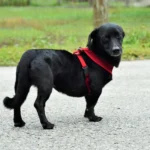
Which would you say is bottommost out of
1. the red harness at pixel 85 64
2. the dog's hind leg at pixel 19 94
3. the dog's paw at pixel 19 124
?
the dog's paw at pixel 19 124

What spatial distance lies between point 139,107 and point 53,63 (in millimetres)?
1513

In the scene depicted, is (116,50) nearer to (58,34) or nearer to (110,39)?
(110,39)

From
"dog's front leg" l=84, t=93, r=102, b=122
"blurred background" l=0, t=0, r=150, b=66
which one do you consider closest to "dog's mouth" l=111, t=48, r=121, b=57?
"dog's front leg" l=84, t=93, r=102, b=122

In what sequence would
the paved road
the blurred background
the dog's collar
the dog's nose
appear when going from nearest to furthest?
the paved road
the dog's nose
the dog's collar
the blurred background

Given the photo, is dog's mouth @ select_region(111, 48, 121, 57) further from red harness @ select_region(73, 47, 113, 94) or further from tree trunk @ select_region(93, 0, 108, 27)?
tree trunk @ select_region(93, 0, 108, 27)

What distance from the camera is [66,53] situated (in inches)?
235

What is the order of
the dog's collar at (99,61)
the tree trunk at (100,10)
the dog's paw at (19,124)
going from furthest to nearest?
the tree trunk at (100,10) → the dog's collar at (99,61) → the dog's paw at (19,124)

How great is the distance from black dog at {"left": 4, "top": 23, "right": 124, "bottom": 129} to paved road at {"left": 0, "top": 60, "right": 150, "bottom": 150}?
7.5 inches

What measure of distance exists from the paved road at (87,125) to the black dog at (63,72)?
192mm

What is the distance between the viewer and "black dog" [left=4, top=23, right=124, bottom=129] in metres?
5.66

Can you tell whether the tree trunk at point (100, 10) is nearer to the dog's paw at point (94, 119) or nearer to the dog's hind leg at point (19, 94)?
the dog's paw at point (94, 119)

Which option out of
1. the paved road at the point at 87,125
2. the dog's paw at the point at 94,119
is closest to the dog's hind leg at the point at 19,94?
the paved road at the point at 87,125

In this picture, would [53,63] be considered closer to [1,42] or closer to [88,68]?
[88,68]

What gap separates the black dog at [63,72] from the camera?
5.66m
